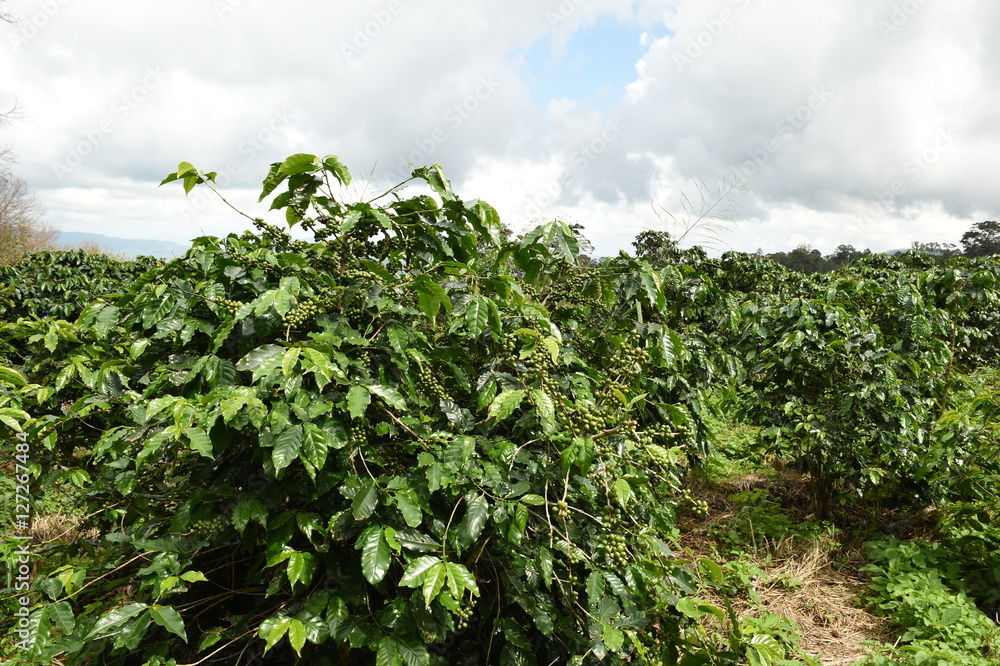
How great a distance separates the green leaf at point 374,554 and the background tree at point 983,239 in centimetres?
3797

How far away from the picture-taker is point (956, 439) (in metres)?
2.96

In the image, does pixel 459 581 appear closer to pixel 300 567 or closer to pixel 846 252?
pixel 300 567

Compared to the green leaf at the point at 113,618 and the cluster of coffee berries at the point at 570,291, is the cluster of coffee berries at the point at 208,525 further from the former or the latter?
the cluster of coffee berries at the point at 570,291

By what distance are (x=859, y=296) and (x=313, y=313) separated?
426cm

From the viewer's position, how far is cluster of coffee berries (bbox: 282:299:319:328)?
1545 millimetres

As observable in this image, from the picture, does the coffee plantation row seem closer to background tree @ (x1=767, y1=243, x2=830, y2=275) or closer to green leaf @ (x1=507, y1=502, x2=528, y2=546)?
green leaf @ (x1=507, y1=502, x2=528, y2=546)

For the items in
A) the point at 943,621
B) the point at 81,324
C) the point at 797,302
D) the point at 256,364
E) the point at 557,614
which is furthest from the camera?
the point at 797,302

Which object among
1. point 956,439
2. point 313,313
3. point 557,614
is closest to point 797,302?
point 956,439

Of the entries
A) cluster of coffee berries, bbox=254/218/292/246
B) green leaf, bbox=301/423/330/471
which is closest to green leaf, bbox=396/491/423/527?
green leaf, bbox=301/423/330/471

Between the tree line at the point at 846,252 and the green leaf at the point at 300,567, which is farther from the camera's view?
the tree line at the point at 846,252

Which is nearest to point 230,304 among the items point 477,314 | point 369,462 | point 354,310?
point 354,310

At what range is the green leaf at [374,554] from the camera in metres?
1.31

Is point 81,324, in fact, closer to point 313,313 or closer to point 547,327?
point 313,313

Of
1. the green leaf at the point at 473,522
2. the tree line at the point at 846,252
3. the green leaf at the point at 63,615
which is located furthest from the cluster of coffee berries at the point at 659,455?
the tree line at the point at 846,252
